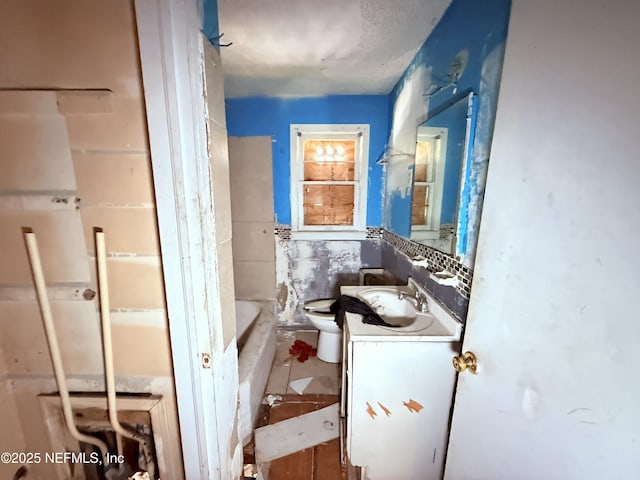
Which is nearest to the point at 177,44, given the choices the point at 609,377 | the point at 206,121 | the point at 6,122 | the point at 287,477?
the point at 206,121

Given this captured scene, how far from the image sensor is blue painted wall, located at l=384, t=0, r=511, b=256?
89 cm

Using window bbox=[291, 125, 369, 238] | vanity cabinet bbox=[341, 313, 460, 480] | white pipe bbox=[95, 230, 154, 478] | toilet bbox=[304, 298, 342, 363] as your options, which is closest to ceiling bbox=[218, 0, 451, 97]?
window bbox=[291, 125, 369, 238]

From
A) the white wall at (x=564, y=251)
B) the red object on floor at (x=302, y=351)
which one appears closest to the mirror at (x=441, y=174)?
the white wall at (x=564, y=251)

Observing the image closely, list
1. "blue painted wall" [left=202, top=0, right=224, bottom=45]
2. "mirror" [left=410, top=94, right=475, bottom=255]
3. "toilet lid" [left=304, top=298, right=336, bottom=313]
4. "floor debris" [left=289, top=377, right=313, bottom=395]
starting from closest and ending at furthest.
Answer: "blue painted wall" [left=202, top=0, right=224, bottom=45]
"mirror" [left=410, top=94, right=475, bottom=255]
"floor debris" [left=289, top=377, right=313, bottom=395]
"toilet lid" [left=304, top=298, right=336, bottom=313]

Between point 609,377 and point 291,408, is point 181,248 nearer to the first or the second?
point 609,377

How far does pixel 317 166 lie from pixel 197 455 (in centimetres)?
217

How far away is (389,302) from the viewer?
160 centimetres

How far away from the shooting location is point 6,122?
2.04ft

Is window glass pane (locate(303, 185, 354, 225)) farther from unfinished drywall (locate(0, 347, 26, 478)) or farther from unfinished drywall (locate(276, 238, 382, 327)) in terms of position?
unfinished drywall (locate(0, 347, 26, 478))

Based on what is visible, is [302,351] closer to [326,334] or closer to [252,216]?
[326,334]

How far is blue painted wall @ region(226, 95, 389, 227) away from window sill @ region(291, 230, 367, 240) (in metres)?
0.61

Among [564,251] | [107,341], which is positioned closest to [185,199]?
[107,341]

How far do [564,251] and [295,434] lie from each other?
1.67 m

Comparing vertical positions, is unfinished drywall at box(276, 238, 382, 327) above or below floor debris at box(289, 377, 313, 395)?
above
